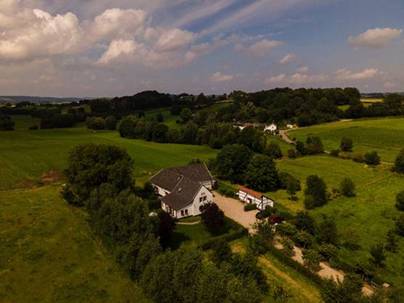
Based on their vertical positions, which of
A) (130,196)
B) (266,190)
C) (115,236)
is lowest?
(266,190)

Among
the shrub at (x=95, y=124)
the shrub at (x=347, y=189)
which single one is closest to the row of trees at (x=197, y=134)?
the shrub at (x=95, y=124)

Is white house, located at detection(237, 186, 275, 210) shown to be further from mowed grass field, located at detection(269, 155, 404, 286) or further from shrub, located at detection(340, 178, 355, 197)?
shrub, located at detection(340, 178, 355, 197)

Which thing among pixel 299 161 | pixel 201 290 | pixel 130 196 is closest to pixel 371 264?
pixel 201 290

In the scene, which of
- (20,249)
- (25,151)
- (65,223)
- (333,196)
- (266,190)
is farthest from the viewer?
(25,151)

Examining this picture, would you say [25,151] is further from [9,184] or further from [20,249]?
[20,249]

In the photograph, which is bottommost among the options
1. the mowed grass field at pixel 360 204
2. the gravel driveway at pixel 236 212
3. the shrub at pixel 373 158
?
the gravel driveway at pixel 236 212

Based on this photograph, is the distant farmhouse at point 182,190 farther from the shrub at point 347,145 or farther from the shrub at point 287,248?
the shrub at point 347,145
